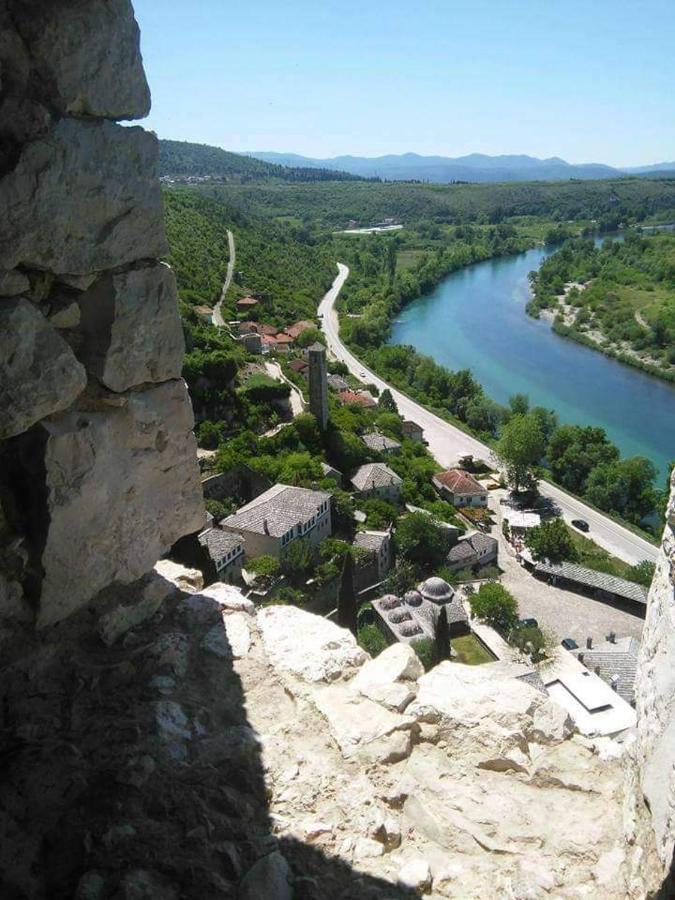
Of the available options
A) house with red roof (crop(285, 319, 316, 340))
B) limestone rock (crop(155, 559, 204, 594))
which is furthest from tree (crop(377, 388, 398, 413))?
limestone rock (crop(155, 559, 204, 594))

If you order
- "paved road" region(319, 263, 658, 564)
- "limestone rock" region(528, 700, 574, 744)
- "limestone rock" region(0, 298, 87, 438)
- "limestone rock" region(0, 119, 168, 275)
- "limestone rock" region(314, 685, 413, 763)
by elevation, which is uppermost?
"limestone rock" region(0, 119, 168, 275)

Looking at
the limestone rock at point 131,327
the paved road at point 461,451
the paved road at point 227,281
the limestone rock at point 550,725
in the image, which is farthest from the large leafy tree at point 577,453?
the limestone rock at point 131,327

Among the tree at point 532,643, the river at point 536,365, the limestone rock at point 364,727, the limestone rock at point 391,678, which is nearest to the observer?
the limestone rock at point 364,727

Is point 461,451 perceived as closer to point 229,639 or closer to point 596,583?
point 596,583

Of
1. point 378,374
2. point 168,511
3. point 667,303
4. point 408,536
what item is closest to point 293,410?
point 408,536

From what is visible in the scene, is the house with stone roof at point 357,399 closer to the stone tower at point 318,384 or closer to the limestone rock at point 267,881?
the stone tower at point 318,384

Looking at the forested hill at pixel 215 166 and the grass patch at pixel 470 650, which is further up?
the forested hill at pixel 215 166

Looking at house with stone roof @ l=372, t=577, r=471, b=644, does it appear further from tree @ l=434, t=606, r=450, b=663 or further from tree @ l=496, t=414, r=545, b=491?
tree @ l=496, t=414, r=545, b=491

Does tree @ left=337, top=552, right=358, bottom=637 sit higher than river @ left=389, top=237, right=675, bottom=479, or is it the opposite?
tree @ left=337, top=552, right=358, bottom=637
